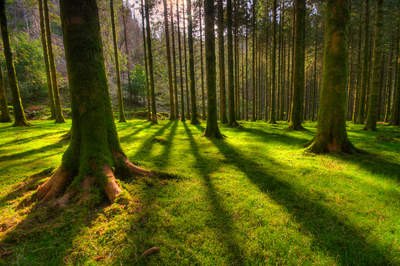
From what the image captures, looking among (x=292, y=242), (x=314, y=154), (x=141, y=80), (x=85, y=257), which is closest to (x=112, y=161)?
(x=85, y=257)

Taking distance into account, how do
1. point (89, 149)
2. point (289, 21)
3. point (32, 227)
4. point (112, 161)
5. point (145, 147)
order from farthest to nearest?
point (289, 21) → point (145, 147) → point (112, 161) → point (89, 149) → point (32, 227)

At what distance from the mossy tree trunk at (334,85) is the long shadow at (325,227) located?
3.27m

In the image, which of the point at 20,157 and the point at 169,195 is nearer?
the point at 169,195

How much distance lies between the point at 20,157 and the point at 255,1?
21.9 m

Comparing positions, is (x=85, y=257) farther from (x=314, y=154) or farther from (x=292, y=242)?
(x=314, y=154)

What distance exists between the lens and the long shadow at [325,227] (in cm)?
202

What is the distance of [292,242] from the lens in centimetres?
223

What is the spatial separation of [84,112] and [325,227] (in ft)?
14.5

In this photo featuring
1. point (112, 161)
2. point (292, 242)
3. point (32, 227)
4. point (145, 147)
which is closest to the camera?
point (292, 242)

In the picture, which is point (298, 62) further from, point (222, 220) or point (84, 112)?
point (84, 112)

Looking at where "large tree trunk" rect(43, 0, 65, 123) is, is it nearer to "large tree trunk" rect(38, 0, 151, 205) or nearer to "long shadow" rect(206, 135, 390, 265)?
"large tree trunk" rect(38, 0, 151, 205)

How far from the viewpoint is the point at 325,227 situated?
2.51 meters

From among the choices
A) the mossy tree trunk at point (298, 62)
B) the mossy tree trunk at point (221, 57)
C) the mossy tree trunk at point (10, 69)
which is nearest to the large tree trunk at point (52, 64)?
the mossy tree trunk at point (10, 69)

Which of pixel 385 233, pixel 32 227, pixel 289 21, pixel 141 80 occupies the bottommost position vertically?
pixel 385 233
